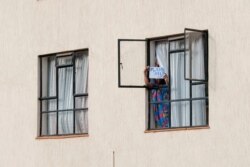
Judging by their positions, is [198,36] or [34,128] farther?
[34,128]

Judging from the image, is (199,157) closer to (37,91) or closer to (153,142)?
(153,142)

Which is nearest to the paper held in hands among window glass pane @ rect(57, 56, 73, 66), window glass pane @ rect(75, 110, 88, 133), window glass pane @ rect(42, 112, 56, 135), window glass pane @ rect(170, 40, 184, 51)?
window glass pane @ rect(170, 40, 184, 51)

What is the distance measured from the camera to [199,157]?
26797 mm

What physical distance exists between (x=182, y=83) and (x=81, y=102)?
10.9 ft

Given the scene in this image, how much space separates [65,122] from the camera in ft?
101

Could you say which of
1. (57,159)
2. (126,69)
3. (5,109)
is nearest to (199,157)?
(126,69)

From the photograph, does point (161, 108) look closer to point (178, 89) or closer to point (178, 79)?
point (178, 89)

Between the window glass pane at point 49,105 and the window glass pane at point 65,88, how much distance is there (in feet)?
0.62

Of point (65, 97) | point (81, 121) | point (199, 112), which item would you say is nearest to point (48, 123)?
point (65, 97)

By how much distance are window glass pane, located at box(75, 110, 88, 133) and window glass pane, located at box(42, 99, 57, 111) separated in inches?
33.9

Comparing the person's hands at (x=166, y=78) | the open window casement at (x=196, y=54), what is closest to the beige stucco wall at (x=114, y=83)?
the open window casement at (x=196, y=54)

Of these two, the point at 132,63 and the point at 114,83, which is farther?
the point at 114,83

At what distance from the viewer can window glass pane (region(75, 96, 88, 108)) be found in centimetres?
3020

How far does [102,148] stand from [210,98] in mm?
3454
